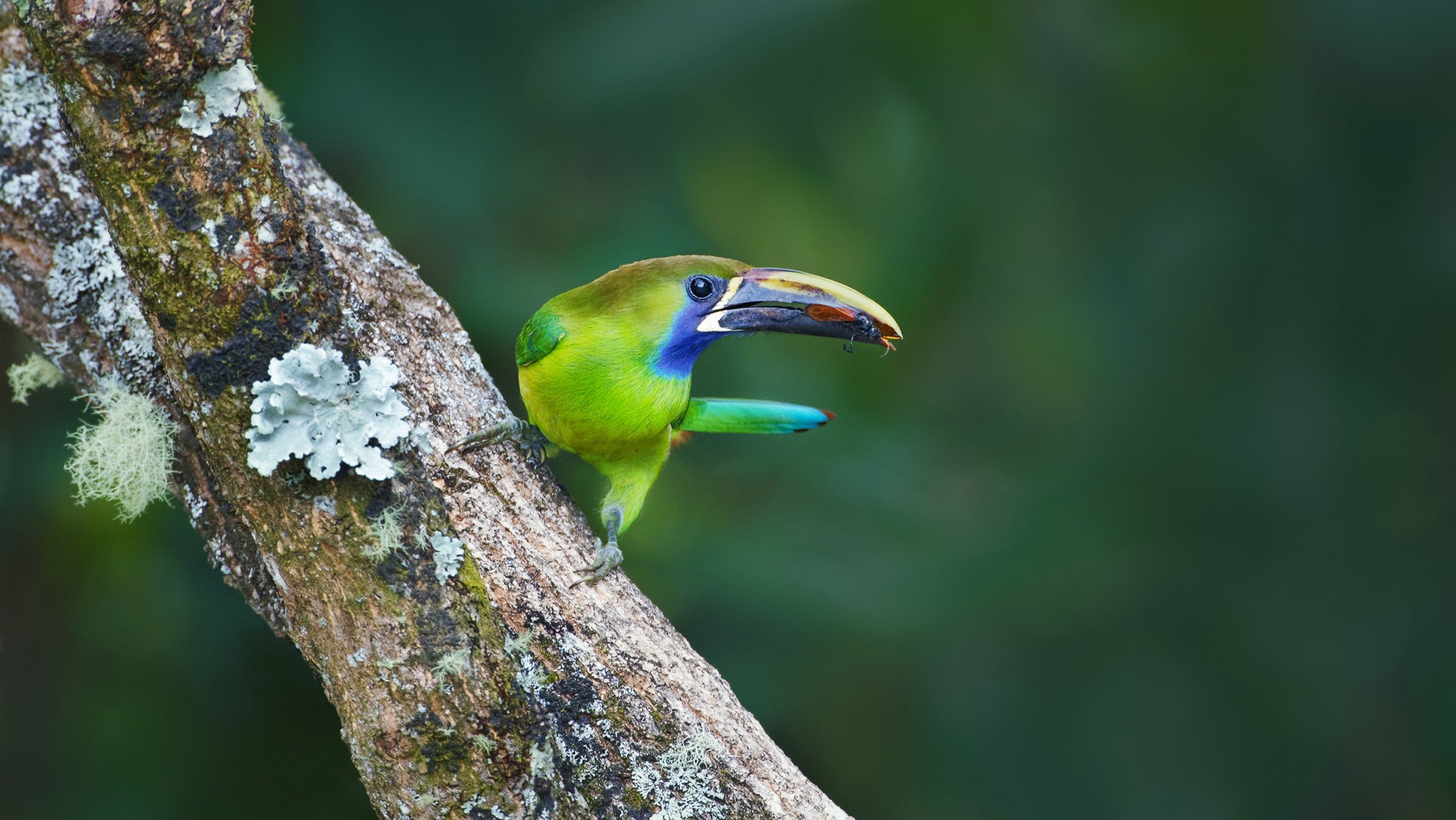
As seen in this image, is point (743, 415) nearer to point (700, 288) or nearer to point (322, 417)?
point (700, 288)

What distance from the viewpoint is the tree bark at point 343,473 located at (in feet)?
5.75

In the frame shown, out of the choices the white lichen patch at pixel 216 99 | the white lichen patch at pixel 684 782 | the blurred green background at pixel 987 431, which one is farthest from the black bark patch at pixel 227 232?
the blurred green background at pixel 987 431

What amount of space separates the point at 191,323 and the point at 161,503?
1844 mm

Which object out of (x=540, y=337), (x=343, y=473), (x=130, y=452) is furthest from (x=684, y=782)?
(x=130, y=452)

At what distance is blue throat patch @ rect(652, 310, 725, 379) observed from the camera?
2580 mm

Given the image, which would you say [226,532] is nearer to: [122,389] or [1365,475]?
[122,389]

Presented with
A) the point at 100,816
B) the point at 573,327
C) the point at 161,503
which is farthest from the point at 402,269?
the point at 100,816

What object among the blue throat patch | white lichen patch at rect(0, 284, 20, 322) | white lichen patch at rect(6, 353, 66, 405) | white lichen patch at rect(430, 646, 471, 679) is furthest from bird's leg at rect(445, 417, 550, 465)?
white lichen patch at rect(6, 353, 66, 405)

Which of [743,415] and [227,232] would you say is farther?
[743,415]

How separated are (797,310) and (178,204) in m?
1.26

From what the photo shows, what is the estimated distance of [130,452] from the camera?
2.39 meters

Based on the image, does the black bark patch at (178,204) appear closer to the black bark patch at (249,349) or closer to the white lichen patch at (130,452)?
the black bark patch at (249,349)

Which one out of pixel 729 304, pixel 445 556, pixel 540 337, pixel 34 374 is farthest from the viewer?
pixel 34 374

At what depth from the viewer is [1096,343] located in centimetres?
391
